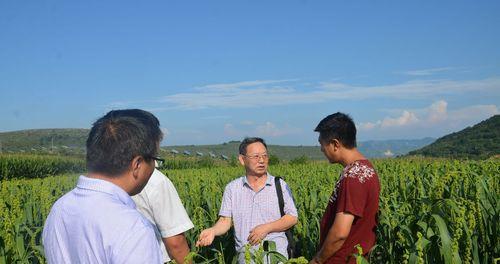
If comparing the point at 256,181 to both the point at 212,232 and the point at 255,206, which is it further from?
the point at 212,232

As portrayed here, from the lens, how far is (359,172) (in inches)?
131

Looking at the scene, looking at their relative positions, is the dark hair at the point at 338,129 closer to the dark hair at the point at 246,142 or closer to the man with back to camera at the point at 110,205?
the dark hair at the point at 246,142

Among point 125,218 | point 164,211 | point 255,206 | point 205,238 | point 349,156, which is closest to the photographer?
point 125,218

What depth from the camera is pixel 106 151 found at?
206 cm

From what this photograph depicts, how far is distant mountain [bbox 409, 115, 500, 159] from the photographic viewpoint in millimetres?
76750

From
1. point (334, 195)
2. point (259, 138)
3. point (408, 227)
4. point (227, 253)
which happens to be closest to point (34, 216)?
point (227, 253)

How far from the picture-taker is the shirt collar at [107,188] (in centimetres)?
202

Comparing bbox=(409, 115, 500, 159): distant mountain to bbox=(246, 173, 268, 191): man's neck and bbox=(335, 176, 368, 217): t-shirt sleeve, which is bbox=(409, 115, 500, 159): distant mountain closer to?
bbox=(246, 173, 268, 191): man's neck

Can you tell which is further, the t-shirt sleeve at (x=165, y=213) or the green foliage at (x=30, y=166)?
the green foliage at (x=30, y=166)

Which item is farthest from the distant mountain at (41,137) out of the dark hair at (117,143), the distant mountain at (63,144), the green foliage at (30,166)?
the dark hair at (117,143)

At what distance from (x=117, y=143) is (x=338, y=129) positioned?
1.81 meters

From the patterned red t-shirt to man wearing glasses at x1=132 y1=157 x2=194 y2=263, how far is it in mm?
931

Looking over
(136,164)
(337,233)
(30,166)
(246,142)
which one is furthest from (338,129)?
(30,166)

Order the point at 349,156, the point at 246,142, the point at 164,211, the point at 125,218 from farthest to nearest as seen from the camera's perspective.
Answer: the point at 246,142 < the point at 349,156 < the point at 164,211 < the point at 125,218
